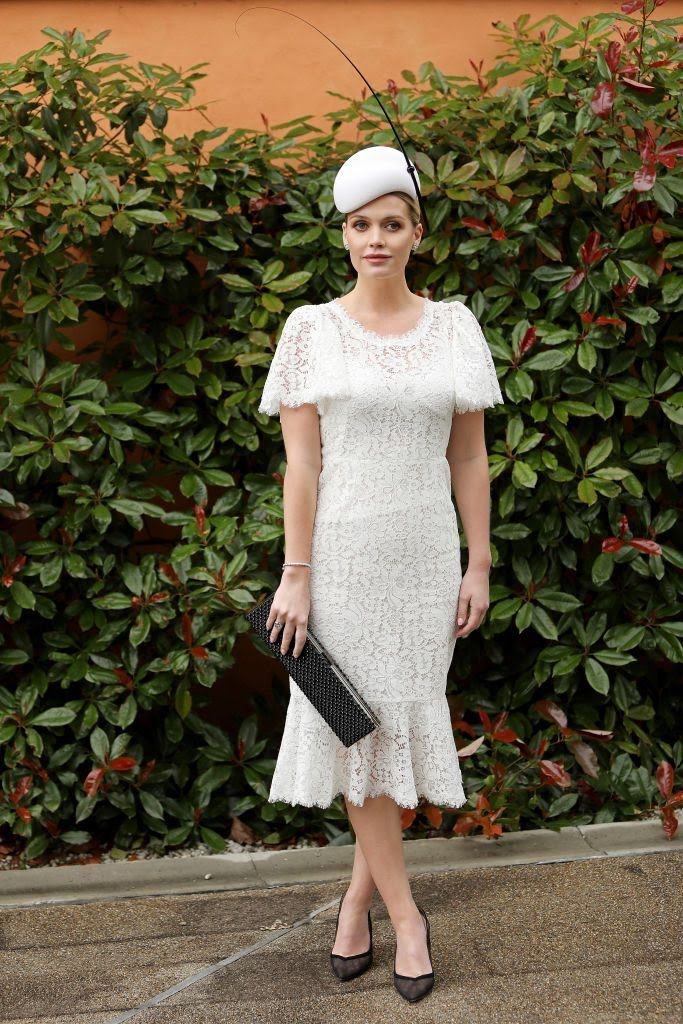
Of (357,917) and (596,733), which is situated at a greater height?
(596,733)

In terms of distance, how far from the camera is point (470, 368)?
8.70 feet

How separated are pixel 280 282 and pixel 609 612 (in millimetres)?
1477

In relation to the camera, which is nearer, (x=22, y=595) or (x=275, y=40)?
(x=22, y=595)

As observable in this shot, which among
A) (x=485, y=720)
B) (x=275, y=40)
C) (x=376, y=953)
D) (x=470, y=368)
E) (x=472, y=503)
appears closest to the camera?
(x=470, y=368)

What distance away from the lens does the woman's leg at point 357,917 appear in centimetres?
280

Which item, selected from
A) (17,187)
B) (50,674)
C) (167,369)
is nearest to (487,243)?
(167,369)

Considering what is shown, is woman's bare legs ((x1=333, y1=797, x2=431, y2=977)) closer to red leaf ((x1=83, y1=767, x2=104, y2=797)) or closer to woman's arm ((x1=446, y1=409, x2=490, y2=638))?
woman's arm ((x1=446, y1=409, x2=490, y2=638))

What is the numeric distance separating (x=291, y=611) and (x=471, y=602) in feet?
1.42

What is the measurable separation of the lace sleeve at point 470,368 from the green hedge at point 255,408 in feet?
2.74

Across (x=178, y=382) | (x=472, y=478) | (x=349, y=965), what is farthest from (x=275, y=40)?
(x=349, y=965)

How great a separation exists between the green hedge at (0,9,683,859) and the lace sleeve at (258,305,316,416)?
0.93 m

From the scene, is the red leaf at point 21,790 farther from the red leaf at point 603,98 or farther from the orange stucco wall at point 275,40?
the red leaf at point 603,98

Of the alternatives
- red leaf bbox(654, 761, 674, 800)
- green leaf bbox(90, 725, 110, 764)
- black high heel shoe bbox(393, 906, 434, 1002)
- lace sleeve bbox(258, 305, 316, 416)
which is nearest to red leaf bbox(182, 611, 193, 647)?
green leaf bbox(90, 725, 110, 764)

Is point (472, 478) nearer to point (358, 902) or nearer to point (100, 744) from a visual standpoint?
point (358, 902)
